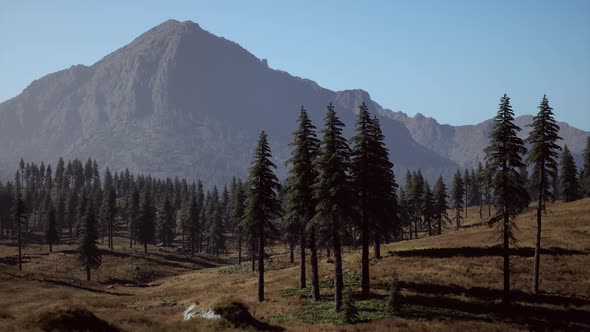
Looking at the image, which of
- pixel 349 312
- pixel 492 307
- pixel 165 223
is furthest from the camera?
pixel 165 223

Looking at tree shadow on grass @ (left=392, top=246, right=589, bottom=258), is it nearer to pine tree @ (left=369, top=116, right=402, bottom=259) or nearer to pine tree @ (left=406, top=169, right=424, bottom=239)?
pine tree @ (left=369, top=116, right=402, bottom=259)

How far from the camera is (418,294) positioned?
36.2 meters

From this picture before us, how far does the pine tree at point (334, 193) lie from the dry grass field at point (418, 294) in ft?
17.4

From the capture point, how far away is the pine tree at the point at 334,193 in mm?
35291

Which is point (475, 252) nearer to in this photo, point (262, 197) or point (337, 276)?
point (337, 276)

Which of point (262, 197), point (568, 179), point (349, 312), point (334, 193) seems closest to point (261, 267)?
point (262, 197)

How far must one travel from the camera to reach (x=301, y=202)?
39469mm

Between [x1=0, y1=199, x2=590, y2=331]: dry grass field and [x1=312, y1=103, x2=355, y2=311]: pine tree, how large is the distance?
208 inches

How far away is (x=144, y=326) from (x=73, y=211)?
4876 inches

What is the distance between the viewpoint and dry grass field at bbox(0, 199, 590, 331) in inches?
1150

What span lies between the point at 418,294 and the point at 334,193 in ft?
33.5

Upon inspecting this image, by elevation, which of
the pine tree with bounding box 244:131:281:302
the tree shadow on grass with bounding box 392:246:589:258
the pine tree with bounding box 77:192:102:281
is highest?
the pine tree with bounding box 244:131:281:302

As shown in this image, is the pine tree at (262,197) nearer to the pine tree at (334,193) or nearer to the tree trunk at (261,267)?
the tree trunk at (261,267)

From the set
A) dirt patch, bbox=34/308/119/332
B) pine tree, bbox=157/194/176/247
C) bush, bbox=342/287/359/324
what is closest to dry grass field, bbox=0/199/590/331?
dirt patch, bbox=34/308/119/332
